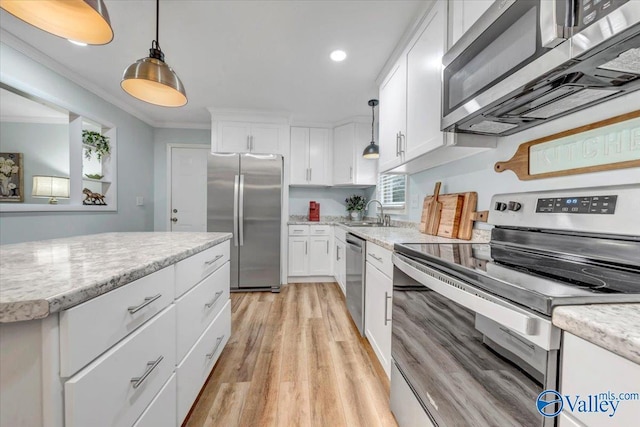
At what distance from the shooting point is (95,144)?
3.06 meters

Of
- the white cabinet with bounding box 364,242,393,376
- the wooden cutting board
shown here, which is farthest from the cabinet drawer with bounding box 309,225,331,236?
the wooden cutting board

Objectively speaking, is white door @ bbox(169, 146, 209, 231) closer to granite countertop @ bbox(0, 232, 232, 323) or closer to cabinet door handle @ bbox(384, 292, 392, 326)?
granite countertop @ bbox(0, 232, 232, 323)

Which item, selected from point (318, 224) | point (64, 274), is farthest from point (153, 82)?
point (318, 224)

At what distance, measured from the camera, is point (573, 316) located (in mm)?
452

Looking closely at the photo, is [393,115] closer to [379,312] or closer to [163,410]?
[379,312]

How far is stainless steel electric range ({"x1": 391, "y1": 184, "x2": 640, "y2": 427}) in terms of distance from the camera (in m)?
0.55

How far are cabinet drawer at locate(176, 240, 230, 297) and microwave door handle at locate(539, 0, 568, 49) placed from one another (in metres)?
1.53

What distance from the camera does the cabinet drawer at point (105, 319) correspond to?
0.57m

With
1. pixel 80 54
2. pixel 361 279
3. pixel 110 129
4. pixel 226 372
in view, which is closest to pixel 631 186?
pixel 361 279

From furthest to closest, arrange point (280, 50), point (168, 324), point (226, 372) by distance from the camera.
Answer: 1. point (280, 50)
2. point (226, 372)
3. point (168, 324)

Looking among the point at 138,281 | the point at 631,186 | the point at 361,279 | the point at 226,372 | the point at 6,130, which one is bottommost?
the point at 226,372

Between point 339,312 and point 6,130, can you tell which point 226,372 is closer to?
point 339,312

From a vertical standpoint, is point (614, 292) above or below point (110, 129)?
below

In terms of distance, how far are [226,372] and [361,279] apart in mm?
1136
